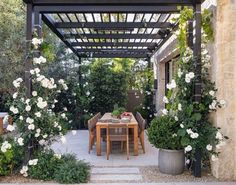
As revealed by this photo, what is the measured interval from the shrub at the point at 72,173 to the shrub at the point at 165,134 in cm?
125

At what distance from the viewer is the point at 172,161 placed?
525 cm

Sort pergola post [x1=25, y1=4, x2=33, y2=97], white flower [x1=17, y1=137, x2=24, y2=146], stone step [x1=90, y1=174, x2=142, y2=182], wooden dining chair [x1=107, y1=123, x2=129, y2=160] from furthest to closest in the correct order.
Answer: wooden dining chair [x1=107, y1=123, x2=129, y2=160]
pergola post [x1=25, y1=4, x2=33, y2=97]
stone step [x1=90, y1=174, x2=142, y2=182]
white flower [x1=17, y1=137, x2=24, y2=146]

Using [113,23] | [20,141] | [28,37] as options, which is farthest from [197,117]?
[113,23]

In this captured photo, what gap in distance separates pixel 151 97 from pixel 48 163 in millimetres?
7408

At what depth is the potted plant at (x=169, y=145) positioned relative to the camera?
5262 millimetres

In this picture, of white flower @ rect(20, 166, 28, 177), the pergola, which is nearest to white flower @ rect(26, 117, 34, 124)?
the pergola

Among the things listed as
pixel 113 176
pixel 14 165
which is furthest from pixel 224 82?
pixel 14 165

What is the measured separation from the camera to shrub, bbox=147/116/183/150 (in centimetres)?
530

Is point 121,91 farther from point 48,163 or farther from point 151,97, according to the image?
point 48,163

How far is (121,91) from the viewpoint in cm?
1197

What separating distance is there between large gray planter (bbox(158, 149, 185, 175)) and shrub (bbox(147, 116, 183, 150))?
0.29 feet

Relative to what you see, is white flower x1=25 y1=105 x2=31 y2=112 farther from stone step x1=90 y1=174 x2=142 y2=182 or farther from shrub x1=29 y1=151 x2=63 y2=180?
stone step x1=90 y1=174 x2=142 y2=182

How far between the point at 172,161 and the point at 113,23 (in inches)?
140

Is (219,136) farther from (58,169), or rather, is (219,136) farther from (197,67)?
(58,169)
